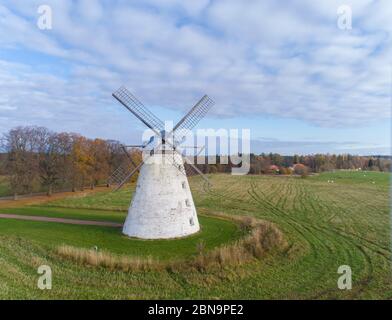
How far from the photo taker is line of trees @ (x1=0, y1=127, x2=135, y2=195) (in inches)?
1817

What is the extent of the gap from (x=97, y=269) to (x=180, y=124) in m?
10.1

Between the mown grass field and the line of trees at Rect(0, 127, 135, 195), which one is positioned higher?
the line of trees at Rect(0, 127, 135, 195)

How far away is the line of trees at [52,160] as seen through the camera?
4616 cm

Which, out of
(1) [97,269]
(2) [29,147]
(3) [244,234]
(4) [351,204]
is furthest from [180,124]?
(2) [29,147]

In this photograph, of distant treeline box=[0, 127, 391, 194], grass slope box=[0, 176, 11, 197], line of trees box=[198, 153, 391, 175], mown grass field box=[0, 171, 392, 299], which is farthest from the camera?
line of trees box=[198, 153, 391, 175]

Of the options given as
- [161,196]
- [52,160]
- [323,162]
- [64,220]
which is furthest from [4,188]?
[323,162]

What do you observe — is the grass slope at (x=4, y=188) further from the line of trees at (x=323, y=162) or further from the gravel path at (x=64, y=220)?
the line of trees at (x=323, y=162)

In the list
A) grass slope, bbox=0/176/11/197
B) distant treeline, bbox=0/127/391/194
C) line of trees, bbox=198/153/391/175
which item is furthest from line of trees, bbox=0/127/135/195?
line of trees, bbox=198/153/391/175

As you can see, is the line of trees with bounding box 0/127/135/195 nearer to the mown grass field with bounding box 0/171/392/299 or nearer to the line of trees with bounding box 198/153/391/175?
the mown grass field with bounding box 0/171/392/299

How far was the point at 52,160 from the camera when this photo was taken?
2041 inches

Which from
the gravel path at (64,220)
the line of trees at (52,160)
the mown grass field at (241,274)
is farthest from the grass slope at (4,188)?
the mown grass field at (241,274)

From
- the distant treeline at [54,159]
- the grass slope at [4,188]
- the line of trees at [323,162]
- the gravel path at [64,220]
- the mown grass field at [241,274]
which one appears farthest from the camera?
the line of trees at [323,162]
